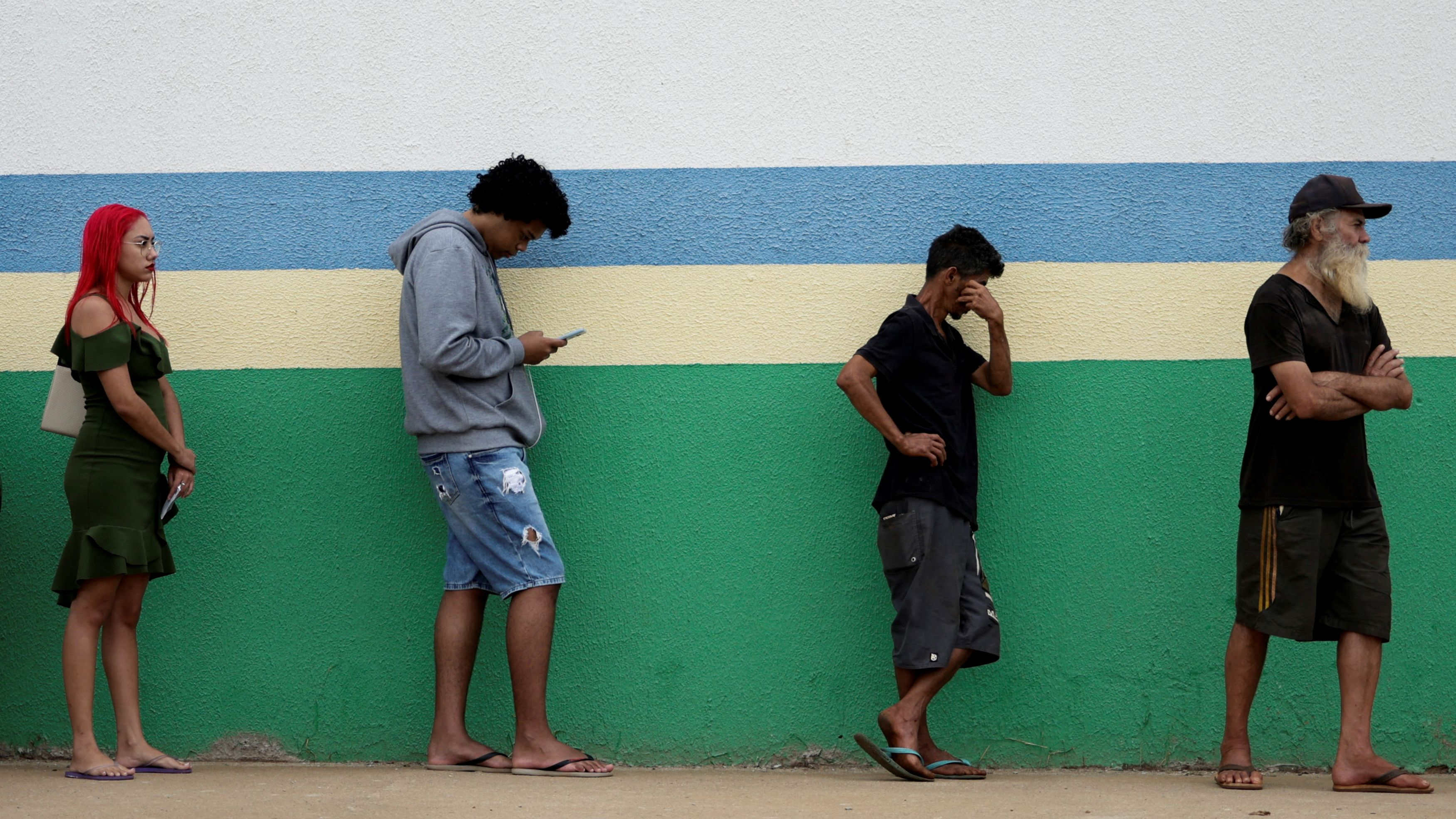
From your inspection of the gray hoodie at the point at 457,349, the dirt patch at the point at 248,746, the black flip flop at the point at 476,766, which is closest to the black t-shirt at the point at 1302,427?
the gray hoodie at the point at 457,349

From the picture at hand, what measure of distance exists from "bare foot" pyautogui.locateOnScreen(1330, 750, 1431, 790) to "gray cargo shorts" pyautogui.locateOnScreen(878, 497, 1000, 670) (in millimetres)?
1057

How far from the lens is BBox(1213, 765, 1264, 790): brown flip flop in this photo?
12.4ft

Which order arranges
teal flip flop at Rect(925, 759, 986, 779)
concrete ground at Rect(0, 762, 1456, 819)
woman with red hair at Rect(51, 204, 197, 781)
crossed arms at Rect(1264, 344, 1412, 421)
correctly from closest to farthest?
concrete ground at Rect(0, 762, 1456, 819) → crossed arms at Rect(1264, 344, 1412, 421) → woman with red hair at Rect(51, 204, 197, 781) → teal flip flop at Rect(925, 759, 986, 779)

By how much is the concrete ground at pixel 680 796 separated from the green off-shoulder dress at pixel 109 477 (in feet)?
2.15

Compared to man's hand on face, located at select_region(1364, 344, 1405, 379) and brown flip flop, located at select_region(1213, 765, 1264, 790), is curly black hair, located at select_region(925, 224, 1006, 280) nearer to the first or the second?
man's hand on face, located at select_region(1364, 344, 1405, 379)

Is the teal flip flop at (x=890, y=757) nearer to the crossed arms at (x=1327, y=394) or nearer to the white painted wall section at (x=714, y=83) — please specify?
the crossed arms at (x=1327, y=394)

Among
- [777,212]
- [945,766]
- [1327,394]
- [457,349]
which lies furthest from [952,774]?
[457,349]

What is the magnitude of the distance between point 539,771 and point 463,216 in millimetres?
1768

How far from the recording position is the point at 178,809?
134 inches

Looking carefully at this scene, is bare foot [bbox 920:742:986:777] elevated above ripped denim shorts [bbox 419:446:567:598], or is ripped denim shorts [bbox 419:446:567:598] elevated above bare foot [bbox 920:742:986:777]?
ripped denim shorts [bbox 419:446:567:598]

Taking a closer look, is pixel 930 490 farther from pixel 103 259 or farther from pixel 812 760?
pixel 103 259

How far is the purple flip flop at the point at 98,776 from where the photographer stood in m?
3.77

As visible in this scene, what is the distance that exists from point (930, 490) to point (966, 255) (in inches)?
29.9

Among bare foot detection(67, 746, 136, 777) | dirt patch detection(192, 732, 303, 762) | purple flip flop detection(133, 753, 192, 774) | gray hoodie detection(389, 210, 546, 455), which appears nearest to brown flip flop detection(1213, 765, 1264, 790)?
gray hoodie detection(389, 210, 546, 455)
